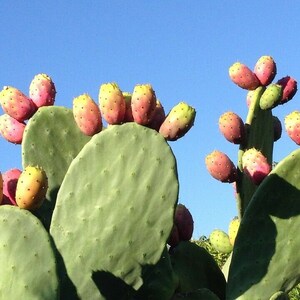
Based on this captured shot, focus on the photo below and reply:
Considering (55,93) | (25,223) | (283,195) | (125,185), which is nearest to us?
(25,223)

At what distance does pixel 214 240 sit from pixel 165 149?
0.95m

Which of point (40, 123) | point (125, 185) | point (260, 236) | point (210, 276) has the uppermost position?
point (40, 123)

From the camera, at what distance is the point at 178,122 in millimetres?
3414

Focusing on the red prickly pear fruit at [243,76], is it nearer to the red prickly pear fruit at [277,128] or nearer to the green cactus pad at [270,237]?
the red prickly pear fruit at [277,128]

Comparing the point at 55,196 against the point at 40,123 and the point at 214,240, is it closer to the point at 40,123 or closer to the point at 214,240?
the point at 40,123

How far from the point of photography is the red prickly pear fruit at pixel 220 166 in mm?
3773

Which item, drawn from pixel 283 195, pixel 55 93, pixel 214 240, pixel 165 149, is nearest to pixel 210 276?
pixel 214 240

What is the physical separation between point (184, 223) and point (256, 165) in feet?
1.44

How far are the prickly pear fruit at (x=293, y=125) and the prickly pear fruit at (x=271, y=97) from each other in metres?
0.26

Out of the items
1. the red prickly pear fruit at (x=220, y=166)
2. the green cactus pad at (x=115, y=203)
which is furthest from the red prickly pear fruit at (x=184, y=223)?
the green cactus pad at (x=115, y=203)

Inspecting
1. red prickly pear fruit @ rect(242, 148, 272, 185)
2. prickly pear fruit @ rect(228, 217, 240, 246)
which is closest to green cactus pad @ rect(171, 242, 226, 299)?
prickly pear fruit @ rect(228, 217, 240, 246)

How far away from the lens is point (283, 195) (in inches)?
139

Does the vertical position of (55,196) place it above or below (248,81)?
below

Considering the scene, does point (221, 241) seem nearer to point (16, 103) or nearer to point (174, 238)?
point (174, 238)
